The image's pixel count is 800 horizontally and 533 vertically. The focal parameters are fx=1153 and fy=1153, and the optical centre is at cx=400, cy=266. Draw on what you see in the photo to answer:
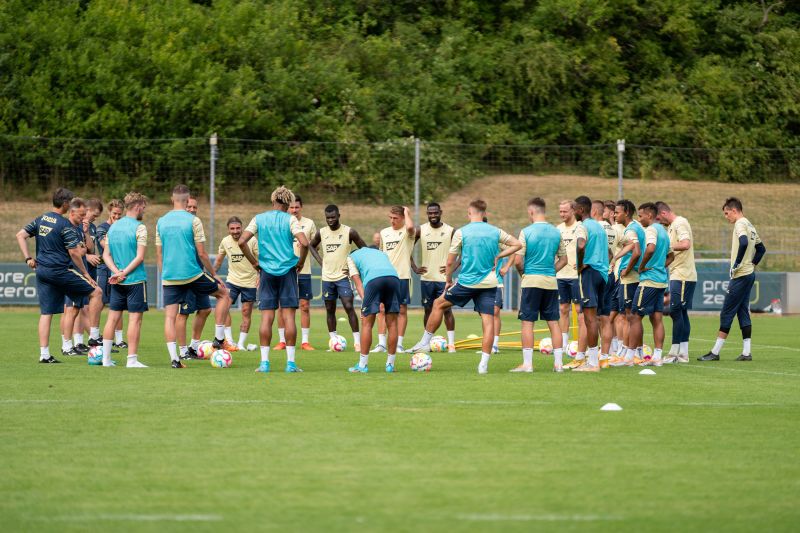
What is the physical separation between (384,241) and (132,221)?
176 inches

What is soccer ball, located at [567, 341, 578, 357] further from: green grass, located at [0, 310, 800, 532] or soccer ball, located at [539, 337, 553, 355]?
green grass, located at [0, 310, 800, 532]

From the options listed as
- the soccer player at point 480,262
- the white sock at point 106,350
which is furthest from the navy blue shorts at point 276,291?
the white sock at point 106,350

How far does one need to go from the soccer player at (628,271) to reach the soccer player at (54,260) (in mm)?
6988

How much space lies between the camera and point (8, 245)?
2902cm

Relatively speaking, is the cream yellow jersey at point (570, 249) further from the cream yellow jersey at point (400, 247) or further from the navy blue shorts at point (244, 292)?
the navy blue shorts at point (244, 292)

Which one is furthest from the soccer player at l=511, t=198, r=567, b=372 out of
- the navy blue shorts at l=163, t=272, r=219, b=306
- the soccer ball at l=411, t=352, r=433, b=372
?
the navy blue shorts at l=163, t=272, r=219, b=306

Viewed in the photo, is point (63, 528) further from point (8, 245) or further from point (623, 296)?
point (8, 245)

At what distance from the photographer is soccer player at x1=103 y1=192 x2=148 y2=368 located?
44.8 ft

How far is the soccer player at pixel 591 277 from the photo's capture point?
13867 millimetres

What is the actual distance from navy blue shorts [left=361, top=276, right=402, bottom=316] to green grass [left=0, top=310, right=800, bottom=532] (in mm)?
808

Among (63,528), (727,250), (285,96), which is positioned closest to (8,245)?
(285,96)

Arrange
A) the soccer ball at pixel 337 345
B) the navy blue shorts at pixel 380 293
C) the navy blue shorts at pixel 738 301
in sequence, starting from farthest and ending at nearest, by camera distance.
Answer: the soccer ball at pixel 337 345 < the navy blue shorts at pixel 738 301 < the navy blue shorts at pixel 380 293

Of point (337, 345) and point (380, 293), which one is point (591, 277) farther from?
point (337, 345)

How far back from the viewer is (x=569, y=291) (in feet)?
47.5
